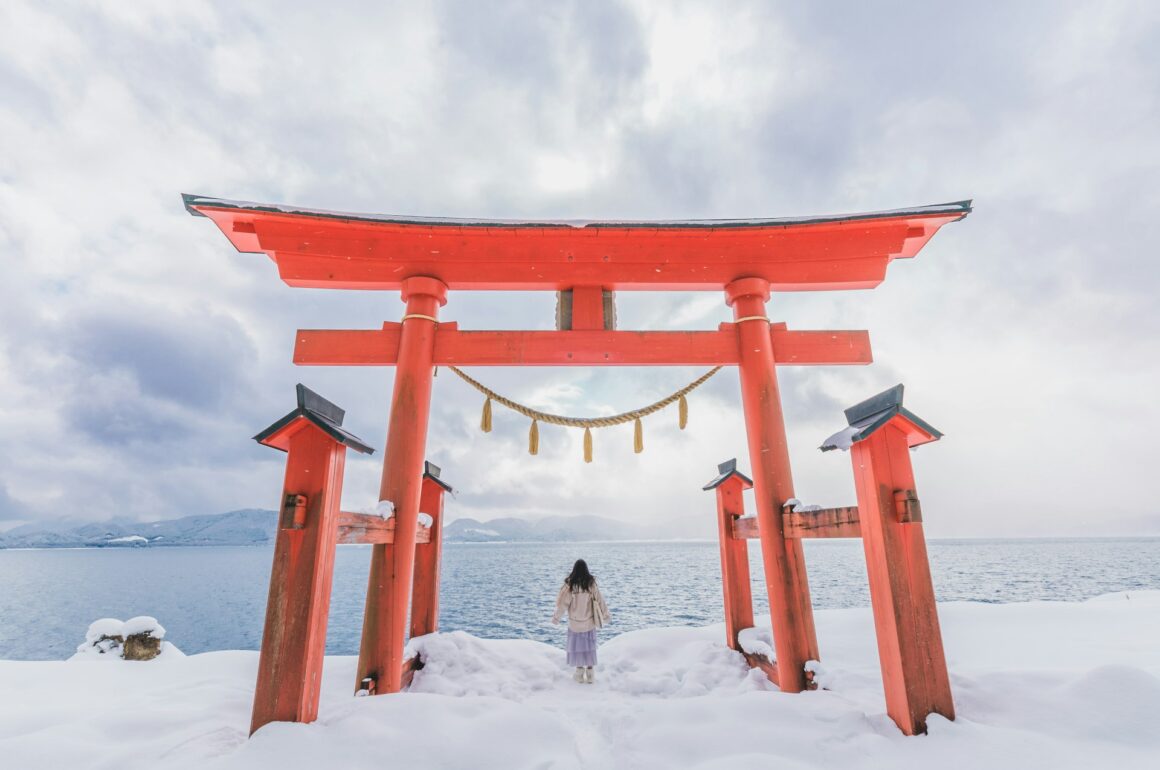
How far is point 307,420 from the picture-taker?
302cm

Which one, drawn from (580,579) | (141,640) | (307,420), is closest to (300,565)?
(307,420)

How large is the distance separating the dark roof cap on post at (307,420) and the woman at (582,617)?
370cm

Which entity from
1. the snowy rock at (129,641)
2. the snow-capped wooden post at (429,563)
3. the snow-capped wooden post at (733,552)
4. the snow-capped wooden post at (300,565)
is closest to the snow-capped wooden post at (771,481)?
the snow-capped wooden post at (733,552)

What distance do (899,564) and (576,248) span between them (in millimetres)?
4009

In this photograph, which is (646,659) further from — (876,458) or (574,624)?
(876,458)

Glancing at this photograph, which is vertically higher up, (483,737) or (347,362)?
(347,362)

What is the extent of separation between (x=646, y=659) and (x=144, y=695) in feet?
15.7

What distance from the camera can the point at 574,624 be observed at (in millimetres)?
5727

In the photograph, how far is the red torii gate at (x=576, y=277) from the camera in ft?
15.9

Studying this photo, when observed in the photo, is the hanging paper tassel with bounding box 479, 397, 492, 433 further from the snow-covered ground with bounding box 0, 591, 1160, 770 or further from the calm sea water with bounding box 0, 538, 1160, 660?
the calm sea water with bounding box 0, 538, 1160, 660

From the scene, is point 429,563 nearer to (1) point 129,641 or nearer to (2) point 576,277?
(2) point 576,277

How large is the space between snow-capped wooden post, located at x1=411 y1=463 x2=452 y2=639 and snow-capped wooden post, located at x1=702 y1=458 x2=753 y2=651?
350cm

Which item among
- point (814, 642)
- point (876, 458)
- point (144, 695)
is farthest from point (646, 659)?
point (144, 695)

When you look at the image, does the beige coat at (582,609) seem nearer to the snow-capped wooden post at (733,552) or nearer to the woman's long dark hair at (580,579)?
the woman's long dark hair at (580,579)
